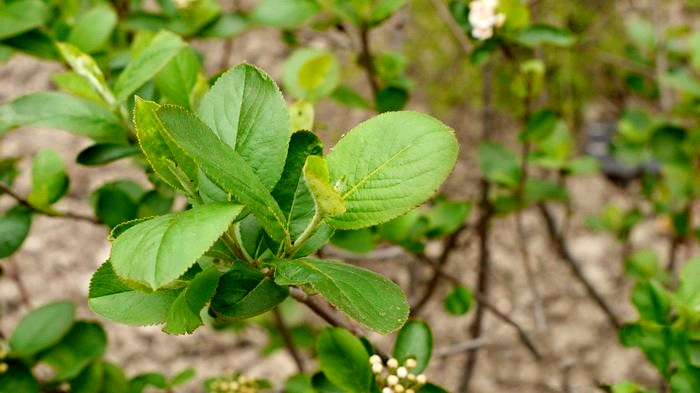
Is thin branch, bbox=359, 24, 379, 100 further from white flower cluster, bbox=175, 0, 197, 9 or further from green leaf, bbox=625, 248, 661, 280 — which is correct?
green leaf, bbox=625, 248, 661, 280

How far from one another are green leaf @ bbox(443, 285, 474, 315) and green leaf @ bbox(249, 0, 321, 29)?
500mm

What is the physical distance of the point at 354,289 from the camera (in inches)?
28.0

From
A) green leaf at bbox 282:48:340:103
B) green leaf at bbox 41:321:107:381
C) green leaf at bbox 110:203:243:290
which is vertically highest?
green leaf at bbox 110:203:243:290

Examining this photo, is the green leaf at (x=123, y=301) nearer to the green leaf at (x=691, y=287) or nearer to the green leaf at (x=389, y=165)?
the green leaf at (x=389, y=165)

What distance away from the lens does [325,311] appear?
34.9 inches

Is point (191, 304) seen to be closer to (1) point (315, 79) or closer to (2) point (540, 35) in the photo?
(1) point (315, 79)

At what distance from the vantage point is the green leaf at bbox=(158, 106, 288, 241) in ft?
2.05

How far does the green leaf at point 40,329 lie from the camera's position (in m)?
1.22

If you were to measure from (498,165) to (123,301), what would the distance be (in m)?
1.00

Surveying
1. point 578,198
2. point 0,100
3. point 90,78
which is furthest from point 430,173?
point 0,100

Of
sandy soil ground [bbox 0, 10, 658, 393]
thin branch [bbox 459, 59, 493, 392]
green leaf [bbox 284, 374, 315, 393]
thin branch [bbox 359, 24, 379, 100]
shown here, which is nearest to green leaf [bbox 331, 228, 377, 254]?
green leaf [bbox 284, 374, 315, 393]

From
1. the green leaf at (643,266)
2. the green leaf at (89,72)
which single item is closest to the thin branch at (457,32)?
the green leaf at (643,266)

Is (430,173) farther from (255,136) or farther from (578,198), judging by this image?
(578,198)

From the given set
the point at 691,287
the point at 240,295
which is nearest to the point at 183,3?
the point at 240,295
